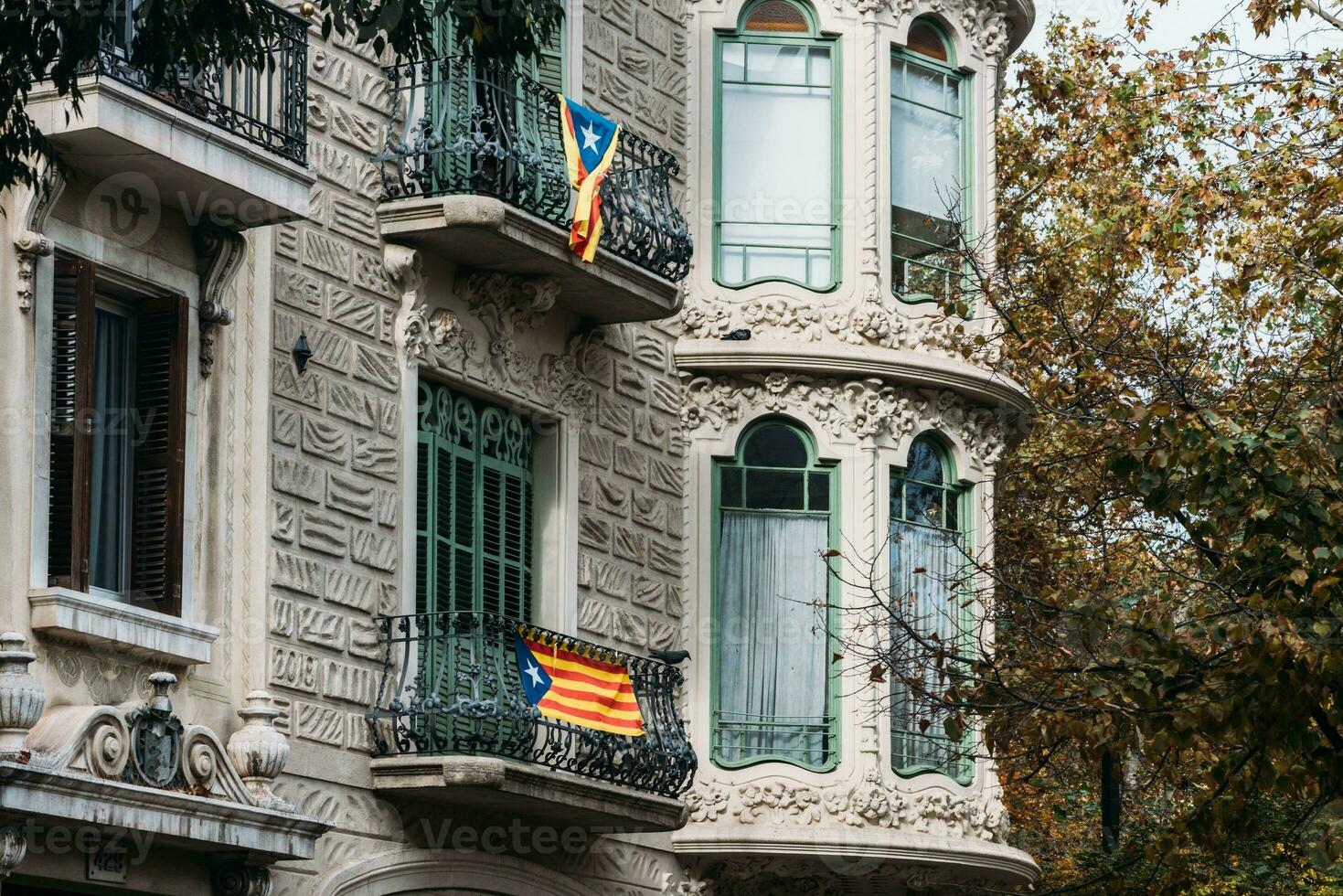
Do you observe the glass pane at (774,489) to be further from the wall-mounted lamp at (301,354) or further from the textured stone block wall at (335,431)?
the wall-mounted lamp at (301,354)

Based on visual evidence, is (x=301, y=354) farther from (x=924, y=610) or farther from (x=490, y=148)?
(x=924, y=610)

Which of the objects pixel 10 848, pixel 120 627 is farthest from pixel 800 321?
pixel 10 848

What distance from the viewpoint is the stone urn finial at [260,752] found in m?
16.4

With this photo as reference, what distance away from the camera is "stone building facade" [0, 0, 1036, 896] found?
1570 centimetres

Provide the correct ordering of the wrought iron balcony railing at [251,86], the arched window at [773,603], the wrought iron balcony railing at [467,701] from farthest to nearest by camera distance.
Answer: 1. the arched window at [773,603]
2. the wrought iron balcony railing at [467,701]
3. the wrought iron balcony railing at [251,86]

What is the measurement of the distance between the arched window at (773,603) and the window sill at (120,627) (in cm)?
667

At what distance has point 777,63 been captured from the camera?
23312 millimetres

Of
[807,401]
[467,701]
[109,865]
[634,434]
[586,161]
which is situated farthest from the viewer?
[807,401]

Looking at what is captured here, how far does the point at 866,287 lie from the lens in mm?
22672

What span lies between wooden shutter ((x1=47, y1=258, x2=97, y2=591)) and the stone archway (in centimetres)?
318

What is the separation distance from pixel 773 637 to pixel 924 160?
4754mm

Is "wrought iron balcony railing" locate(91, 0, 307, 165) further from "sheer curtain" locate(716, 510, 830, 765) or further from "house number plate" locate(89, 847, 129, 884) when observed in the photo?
"sheer curtain" locate(716, 510, 830, 765)

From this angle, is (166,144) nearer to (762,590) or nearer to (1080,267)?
(762,590)

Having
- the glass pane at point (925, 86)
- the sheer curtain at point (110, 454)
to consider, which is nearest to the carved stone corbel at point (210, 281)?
the sheer curtain at point (110, 454)
